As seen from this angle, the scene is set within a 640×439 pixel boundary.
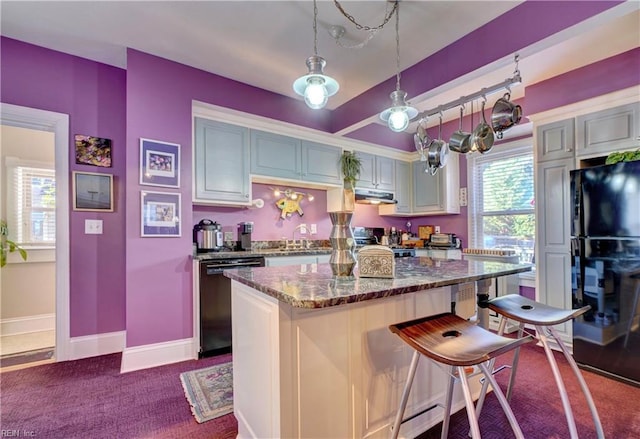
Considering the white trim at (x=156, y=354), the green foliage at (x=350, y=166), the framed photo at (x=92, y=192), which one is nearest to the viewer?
the white trim at (x=156, y=354)

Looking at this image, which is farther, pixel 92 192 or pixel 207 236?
pixel 207 236

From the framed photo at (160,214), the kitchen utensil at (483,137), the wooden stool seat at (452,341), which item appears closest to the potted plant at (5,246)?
the framed photo at (160,214)

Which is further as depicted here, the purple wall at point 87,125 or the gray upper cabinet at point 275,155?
the gray upper cabinet at point 275,155

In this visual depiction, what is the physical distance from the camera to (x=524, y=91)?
322 cm

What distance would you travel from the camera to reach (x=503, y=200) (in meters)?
3.87

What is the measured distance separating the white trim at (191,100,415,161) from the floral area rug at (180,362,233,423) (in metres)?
2.28

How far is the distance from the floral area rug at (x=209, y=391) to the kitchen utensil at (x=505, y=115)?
251cm

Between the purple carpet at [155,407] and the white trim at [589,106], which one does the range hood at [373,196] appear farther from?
the purple carpet at [155,407]

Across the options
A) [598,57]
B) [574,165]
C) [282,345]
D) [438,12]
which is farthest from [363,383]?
[598,57]

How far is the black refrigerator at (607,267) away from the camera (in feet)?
6.94

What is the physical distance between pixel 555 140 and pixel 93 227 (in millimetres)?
4383

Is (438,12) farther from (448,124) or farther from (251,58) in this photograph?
(448,124)

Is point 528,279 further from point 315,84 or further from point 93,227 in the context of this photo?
point 93,227

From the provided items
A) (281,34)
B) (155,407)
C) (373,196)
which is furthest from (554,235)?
(155,407)
